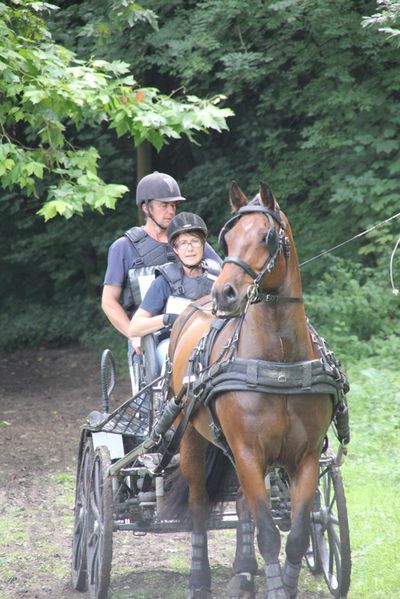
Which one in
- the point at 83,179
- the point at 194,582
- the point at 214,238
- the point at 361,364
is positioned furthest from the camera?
the point at 214,238

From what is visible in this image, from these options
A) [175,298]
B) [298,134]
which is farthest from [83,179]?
[298,134]

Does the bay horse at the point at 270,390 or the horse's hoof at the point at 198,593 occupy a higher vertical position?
the bay horse at the point at 270,390

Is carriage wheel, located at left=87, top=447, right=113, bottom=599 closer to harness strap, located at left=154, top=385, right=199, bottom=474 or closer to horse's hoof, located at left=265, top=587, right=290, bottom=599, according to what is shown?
harness strap, located at left=154, top=385, right=199, bottom=474

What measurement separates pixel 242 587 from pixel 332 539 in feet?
2.49

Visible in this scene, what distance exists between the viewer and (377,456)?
797cm

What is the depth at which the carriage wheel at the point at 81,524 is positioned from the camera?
565 centimetres

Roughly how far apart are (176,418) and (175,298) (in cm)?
80

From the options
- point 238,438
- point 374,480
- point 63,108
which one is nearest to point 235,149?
point 63,108

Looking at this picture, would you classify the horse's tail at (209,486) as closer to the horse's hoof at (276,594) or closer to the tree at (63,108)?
the horse's hoof at (276,594)

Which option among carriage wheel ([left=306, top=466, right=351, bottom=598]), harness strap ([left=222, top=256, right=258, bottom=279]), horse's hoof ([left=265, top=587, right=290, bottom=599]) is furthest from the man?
horse's hoof ([left=265, top=587, right=290, bottom=599])

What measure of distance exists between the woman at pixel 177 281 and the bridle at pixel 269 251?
1.25 metres

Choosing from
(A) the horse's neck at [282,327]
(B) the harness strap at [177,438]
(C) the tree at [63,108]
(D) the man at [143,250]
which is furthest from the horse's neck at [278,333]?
(C) the tree at [63,108]

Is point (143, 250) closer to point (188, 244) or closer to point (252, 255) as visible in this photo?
point (188, 244)

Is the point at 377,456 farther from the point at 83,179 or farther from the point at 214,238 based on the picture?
the point at 214,238
